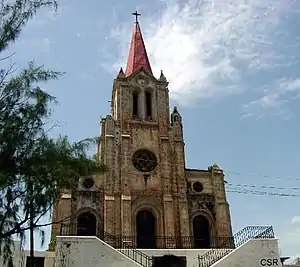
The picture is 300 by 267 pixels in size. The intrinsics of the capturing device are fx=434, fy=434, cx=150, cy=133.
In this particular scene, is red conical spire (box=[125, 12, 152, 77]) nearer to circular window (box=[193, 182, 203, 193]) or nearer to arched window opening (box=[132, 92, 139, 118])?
arched window opening (box=[132, 92, 139, 118])

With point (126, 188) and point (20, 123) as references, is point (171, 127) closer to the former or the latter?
point (126, 188)

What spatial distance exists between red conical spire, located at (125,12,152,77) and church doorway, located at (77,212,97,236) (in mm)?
13721

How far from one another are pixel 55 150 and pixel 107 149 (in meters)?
17.5

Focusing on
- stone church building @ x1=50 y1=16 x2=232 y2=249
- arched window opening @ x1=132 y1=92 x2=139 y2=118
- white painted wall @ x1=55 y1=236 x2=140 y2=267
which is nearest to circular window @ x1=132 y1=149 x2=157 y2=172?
stone church building @ x1=50 y1=16 x2=232 y2=249

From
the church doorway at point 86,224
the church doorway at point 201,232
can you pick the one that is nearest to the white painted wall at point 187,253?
the church doorway at point 201,232

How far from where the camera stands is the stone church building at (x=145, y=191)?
2911cm

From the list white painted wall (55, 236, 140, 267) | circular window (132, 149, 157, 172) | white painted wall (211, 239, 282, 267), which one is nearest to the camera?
white painted wall (55, 236, 140, 267)

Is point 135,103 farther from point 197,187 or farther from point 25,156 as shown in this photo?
point 25,156

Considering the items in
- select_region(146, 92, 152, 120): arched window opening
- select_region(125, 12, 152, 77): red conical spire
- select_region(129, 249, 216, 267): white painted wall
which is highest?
select_region(125, 12, 152, 77): red conical spire

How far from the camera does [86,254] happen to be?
2167 centimetres

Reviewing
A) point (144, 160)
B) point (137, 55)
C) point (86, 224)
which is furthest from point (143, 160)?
point (137, 55)

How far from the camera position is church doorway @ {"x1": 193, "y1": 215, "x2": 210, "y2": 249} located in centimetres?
3027

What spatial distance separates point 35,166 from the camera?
13.3 m

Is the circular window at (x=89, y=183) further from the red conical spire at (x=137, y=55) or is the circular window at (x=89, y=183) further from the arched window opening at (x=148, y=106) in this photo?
the red conical spire at (x=137, y=55)
